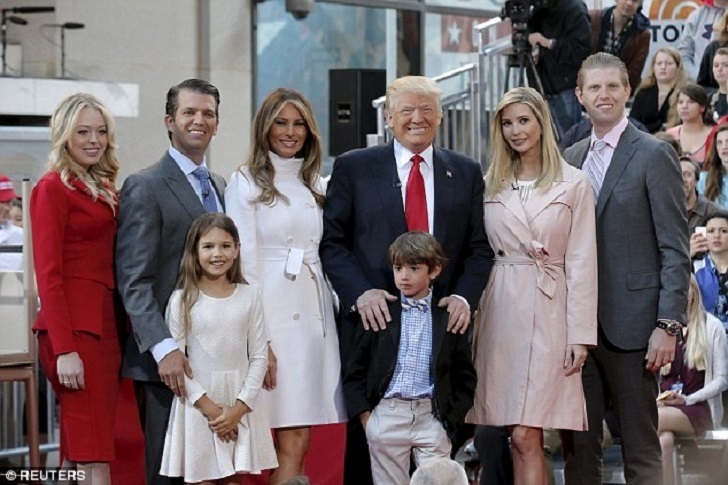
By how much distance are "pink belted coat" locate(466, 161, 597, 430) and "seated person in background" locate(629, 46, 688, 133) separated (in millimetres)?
4974

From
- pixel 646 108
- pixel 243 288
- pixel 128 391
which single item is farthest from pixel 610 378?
pixel 646 108

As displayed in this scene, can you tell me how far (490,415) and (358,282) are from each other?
2.35ft

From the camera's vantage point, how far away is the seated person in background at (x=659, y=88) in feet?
33.0

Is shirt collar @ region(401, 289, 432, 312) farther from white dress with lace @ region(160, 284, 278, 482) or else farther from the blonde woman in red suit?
the blonde woman in red suit

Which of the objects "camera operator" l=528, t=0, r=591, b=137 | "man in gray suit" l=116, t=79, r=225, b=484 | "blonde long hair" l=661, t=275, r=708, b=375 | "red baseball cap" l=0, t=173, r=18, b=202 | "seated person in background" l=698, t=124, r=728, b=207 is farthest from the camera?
"camera operator" l=528, t=0, r=591, b=137

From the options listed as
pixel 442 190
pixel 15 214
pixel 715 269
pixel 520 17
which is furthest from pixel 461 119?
pixel 442 190

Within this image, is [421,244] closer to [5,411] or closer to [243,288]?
[243,288]

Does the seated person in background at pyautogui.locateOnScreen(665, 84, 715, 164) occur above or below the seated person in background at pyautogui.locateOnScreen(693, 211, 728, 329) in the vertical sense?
above

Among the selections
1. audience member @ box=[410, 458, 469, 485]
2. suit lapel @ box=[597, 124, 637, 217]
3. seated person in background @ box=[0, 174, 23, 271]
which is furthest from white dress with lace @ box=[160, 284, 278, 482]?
seated person in background @ box=[0, 174, 23, 271]

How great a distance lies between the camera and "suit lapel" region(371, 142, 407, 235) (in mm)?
5305

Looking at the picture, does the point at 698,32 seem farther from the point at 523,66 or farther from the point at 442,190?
the point at 442,190

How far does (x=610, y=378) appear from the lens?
539 centimetres

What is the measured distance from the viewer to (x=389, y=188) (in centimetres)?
534

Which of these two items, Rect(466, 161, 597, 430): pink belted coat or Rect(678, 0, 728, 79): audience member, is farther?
Rect(678, 0, 728, 79): audience member
